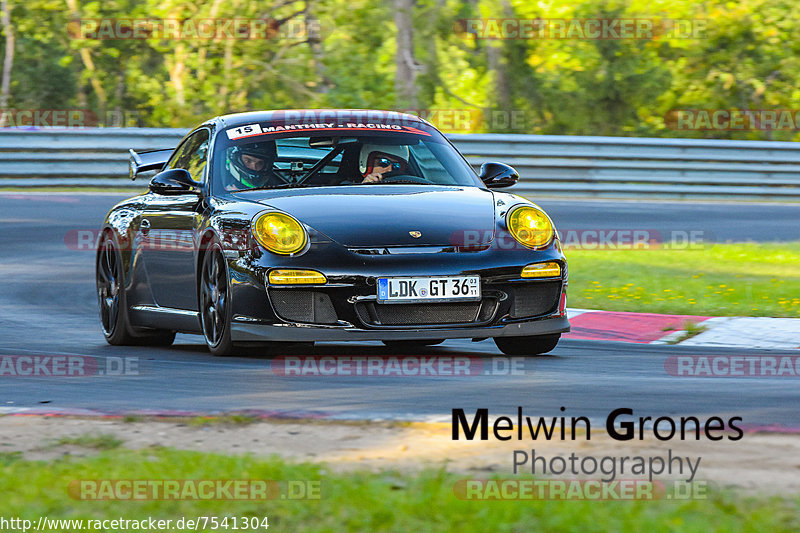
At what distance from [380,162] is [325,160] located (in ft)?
1.07

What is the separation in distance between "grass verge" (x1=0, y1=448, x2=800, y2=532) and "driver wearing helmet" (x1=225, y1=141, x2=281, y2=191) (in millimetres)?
3669

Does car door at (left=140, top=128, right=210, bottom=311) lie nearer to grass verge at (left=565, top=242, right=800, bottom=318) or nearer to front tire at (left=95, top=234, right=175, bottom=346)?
front tire at (left=95, top=234, right=175, bottom=346)

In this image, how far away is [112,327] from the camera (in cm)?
927


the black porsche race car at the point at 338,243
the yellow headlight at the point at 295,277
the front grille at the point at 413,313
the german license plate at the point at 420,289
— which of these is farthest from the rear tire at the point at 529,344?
the yellow headlight at the point at 295,277

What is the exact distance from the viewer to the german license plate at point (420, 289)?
7188mm

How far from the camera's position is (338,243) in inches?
287

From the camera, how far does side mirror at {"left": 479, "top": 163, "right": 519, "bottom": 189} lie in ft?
27.7

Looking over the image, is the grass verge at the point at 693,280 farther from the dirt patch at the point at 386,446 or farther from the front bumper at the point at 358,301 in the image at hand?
the dirt patch at the point at 386,446

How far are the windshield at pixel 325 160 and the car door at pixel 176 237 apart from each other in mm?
226

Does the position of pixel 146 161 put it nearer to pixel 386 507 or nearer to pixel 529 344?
pixel 529 344

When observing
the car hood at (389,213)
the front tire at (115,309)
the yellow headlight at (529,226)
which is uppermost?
the car hood at (389,213)

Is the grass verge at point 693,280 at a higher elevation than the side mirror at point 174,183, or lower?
lower

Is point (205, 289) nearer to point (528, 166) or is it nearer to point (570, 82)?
point (528, 166)

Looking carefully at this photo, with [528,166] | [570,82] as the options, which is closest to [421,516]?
[528,166]
